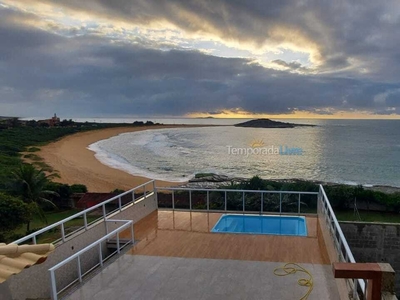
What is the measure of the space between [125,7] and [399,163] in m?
51.6

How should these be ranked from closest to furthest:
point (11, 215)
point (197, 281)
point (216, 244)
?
point (197, 281), point (216, 244), point (11, 215)

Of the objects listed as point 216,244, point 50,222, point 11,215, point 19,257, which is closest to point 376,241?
point 216,244

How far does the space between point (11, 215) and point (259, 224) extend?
41.6 feet

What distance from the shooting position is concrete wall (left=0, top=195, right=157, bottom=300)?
A: 5.72 m

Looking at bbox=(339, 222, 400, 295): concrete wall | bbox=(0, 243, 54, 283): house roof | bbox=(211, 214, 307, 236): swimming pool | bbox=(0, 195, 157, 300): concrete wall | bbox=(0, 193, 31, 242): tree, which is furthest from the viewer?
bbox=(0, 193, 31, 242): tree

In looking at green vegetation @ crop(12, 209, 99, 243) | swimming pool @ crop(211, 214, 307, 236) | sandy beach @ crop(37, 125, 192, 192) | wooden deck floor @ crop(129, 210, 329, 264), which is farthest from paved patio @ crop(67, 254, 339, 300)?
sandy beach @ crop(37, 125, 192, 192)

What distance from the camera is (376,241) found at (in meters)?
14.4

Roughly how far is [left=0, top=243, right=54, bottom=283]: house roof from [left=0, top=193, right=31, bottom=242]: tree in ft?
46.9

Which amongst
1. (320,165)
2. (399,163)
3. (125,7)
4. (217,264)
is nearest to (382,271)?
(217,264)

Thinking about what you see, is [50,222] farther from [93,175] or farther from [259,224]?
[93,175]

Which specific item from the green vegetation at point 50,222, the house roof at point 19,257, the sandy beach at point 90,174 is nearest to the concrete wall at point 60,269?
the house roof at point 19,257

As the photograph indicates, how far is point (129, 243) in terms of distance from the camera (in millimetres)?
8477

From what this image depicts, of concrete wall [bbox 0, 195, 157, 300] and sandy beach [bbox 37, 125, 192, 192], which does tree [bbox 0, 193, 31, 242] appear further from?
sandy beach [bbox 37, 125, 192, 192]

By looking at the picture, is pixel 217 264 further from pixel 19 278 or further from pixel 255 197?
pixel 255 197
